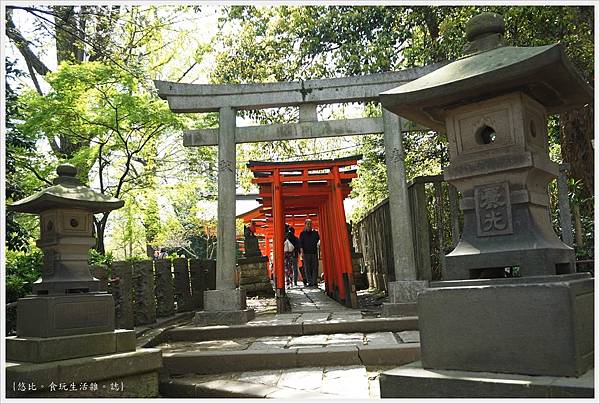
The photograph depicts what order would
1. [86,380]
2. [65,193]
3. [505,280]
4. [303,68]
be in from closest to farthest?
→ [505,280] < [86,380] < [65,193] < [303,68]

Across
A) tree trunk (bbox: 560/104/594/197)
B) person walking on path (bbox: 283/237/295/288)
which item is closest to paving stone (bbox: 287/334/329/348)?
tree trunk (bbox: 560/104/594/197)

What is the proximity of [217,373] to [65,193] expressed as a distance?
8.72ft

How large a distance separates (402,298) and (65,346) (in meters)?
5.27

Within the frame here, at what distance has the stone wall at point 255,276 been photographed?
15422 millimetres

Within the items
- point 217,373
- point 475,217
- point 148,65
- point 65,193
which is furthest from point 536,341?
point 148,65

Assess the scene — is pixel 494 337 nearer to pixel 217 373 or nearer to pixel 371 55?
pixel 217 373

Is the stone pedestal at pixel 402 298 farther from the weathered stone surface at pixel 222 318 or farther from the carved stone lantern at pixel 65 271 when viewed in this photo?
the carved stone lantern at pixel 65 271

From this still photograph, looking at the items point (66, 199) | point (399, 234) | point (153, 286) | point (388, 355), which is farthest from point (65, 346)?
point (399, 234)

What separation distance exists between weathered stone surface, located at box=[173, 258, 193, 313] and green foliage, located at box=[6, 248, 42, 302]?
10.4ft

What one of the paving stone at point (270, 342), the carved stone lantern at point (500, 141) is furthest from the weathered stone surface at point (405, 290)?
the carved stone lantern at point (500, 141)

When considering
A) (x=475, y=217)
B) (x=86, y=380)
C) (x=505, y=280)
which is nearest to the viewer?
(x=505, y=280)

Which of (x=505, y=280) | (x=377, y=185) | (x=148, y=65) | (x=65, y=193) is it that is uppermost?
(x=148, y=65)

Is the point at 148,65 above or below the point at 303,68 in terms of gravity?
above

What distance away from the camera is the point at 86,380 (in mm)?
4766
